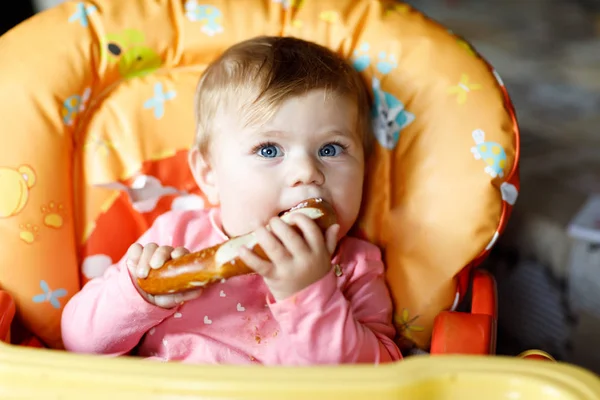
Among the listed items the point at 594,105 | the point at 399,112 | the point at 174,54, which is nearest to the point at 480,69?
the point at 399,112

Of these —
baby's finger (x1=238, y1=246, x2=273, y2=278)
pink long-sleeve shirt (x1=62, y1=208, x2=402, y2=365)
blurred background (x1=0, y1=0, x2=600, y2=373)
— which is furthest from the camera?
blurred background (x1=0, y1=0, x2=600, y2=373)

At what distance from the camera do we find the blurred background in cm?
145

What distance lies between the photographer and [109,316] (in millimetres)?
854

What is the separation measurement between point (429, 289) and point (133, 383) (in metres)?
0.49

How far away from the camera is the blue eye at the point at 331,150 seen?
901mm

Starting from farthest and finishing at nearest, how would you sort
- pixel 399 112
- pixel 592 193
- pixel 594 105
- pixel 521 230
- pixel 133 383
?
pixel 594 105 < pixel 592 193 < pixel 521 230 < pixel 399 112 < pixel 133 383

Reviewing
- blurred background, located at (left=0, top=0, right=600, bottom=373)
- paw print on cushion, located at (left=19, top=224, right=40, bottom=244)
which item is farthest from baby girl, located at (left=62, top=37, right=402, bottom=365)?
blurred background, located at (left=0, top=0, right=600, bottom=373)

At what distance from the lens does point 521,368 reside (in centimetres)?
62

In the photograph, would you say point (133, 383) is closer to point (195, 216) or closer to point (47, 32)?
point (195, 216)

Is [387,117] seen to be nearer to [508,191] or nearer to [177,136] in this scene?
[508,191]

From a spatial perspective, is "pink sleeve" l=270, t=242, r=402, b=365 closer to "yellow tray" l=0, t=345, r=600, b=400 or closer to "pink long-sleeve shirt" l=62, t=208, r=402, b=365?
"pink long-sleeve shirt" l=62, t=208, r=402, b=365

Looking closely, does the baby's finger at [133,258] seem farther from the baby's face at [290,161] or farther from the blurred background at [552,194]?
the blurred background at [552,194]

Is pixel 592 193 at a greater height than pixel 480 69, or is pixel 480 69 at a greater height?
pixel 480 69

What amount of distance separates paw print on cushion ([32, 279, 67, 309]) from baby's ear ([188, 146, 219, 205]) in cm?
25
